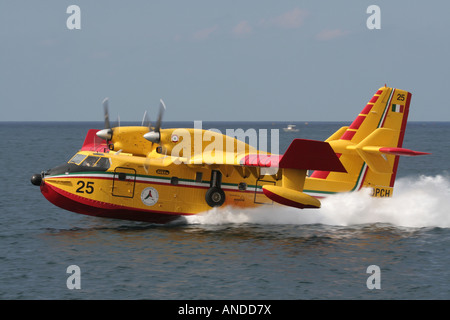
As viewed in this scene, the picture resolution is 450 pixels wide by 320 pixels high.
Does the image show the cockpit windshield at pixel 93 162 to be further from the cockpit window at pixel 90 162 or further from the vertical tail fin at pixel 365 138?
the vertical tail fin at pixel 365 138

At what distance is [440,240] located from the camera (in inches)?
837

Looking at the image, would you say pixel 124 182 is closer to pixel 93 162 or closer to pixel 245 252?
pixel 93 162

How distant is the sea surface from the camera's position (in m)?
15.7

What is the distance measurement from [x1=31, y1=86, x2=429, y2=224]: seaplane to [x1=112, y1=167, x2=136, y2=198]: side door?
4cm

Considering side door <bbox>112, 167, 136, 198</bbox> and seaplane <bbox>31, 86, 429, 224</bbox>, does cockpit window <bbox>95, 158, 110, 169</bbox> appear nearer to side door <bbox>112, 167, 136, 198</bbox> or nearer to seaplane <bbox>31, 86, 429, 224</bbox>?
seaplane <bbox>31, 86, 429, 224</bbox>

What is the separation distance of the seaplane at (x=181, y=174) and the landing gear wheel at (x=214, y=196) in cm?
4

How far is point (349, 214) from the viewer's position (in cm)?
2350

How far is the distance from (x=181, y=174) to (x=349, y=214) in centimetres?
691

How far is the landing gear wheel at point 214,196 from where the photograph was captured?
22297 millimetres

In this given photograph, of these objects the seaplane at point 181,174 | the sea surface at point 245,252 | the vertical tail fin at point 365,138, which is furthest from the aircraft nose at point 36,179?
the vertical tail fin at point 365,138

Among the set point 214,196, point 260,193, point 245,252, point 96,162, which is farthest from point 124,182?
point 245,252
